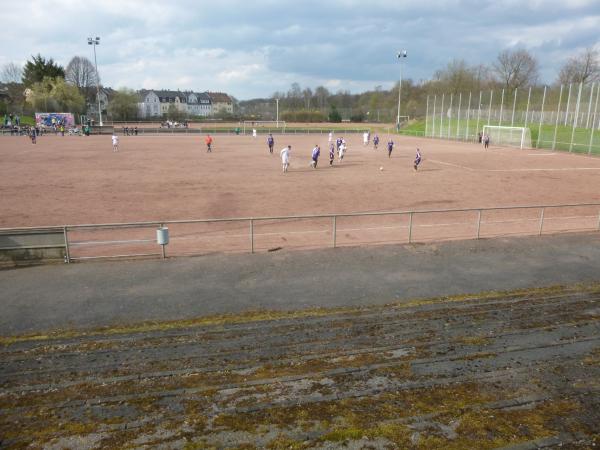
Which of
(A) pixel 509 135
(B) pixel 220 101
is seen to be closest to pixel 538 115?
(A) pixel 509 135

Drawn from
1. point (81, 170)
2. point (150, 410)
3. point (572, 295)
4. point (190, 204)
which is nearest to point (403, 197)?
point (190, 204)

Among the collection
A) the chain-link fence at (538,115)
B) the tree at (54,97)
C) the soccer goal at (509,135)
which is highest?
the tree at (54,97)

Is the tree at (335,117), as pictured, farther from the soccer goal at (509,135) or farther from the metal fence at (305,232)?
the metal fence at (305,232)

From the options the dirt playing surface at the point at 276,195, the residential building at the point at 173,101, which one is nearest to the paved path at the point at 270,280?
the dirt playing surface at the point at 276,195

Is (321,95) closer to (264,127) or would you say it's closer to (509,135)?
(264,127)

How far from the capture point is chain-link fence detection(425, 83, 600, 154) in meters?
41.5

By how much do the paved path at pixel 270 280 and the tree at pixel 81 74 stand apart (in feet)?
379

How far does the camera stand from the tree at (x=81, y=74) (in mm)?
112106

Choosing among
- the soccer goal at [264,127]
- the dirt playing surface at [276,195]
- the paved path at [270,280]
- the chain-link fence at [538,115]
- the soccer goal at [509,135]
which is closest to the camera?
the paved path at [270,280]

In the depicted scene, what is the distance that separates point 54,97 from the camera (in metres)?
83.9

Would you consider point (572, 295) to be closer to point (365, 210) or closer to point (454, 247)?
point (454, 247)

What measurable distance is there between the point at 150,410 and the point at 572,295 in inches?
334

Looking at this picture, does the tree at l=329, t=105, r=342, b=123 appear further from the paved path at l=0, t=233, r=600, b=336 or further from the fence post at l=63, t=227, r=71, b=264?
the fence post at l=63, t=227, r=71, b=264

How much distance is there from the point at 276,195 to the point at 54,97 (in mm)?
80105
